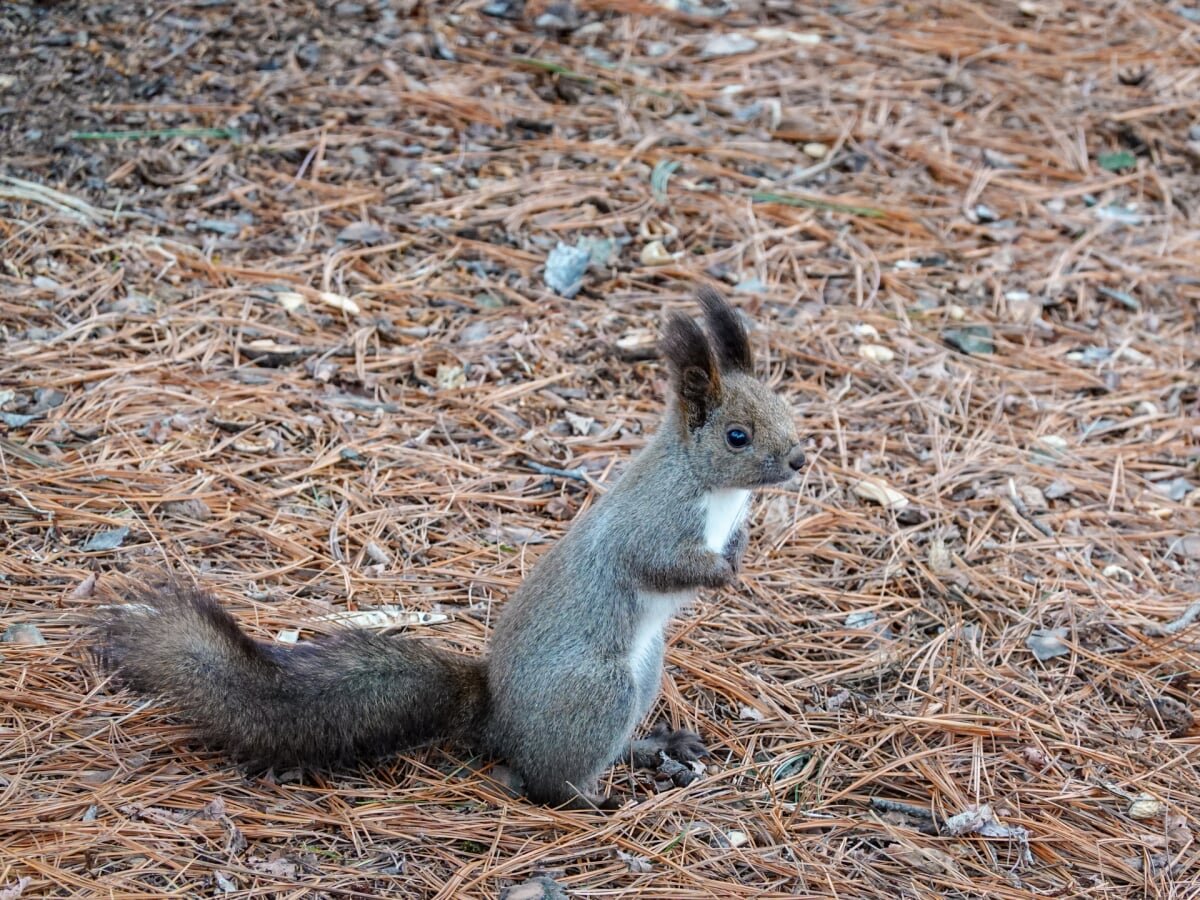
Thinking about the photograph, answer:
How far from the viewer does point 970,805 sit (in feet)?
9.30

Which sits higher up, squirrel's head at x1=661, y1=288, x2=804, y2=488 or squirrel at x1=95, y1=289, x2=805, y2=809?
squirrel's head at x1=661, y1=288, x2=804, y2=488

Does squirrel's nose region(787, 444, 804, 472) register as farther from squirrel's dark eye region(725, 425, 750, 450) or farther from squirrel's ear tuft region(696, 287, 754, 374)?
squirrel's ear tuft region(696, 287, 754, 374)

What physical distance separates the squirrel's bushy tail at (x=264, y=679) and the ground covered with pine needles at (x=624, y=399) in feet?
0.38

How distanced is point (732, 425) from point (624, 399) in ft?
3.86

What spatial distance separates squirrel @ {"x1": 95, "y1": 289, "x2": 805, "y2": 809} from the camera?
8.49 ft

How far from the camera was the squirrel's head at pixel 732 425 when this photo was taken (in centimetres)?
299

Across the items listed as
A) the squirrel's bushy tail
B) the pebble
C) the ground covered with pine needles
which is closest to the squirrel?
the squirrel's bushy tail

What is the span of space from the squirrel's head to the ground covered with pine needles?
0.58 meters

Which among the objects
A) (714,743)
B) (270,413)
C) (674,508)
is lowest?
(714,743)

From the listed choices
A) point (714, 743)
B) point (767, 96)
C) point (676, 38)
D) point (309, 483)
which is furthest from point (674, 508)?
point (676, 38)

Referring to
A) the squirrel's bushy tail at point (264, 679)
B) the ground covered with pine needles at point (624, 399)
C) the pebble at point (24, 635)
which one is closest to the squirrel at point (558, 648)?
the squirrel's bushy tail at point (264, 679)

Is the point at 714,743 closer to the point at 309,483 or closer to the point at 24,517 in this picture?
the point at 309,483

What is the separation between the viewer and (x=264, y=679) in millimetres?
2590

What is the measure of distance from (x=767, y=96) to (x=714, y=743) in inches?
137
